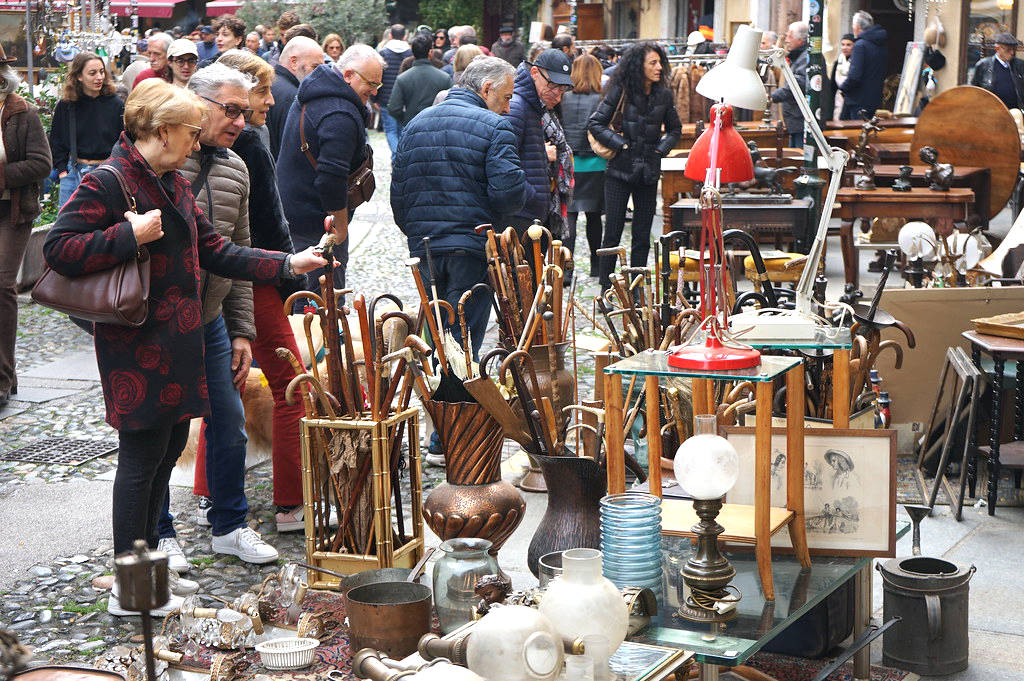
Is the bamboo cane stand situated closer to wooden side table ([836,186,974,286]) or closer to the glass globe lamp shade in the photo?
the glass globe lamp shade

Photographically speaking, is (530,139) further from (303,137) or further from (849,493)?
(849,493)

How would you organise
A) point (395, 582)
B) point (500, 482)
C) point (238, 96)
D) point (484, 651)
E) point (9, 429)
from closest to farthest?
point (484, 651) < point (395, 582) < point (500, 482) < point (238, 96) < point (9, 429)

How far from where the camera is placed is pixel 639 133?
8.54 m

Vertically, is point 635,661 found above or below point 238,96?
below

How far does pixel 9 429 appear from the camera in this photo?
6285 mm

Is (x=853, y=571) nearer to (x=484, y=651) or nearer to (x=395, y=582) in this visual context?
(x=395, y=582)

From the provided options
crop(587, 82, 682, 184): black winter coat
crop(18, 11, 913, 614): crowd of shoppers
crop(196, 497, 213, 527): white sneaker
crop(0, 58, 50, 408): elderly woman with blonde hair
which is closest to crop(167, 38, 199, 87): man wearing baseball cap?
crop(18, 11, 913, 614): crowd of shoppers

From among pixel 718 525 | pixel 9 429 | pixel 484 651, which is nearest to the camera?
pixel 484 651

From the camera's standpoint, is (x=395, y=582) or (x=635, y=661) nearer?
(x=635, y=661)

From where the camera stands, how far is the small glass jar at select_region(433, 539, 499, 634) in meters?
3.16

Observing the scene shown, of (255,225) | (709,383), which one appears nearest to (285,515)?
(255,225)

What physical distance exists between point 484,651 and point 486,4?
33.6m

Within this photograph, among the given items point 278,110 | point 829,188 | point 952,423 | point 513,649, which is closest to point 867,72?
point 278,110

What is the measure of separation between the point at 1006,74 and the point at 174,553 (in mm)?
9467
